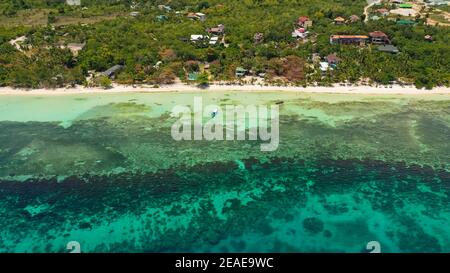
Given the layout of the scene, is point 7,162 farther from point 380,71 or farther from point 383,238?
point 380,71

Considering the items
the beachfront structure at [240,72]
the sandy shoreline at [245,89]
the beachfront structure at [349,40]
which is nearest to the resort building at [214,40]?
the beachfront structure at [240,72]

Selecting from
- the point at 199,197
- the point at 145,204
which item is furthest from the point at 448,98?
the point at 145,204

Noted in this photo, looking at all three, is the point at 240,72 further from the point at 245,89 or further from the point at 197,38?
the point at 197,38

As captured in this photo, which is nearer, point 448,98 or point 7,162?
point 7,162

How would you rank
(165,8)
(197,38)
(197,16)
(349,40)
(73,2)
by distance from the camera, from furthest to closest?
(73,2), (165,8), (197,16), (197,38), (349,40)

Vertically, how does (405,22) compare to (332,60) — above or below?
above

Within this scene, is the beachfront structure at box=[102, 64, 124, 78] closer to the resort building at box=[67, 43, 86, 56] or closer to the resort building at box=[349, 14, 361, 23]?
the resort building at box=[67, 43, 86, 56]

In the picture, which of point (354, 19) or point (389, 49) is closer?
point (389, 49)

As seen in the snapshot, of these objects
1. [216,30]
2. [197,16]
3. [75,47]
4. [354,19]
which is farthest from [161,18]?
[354,19]
